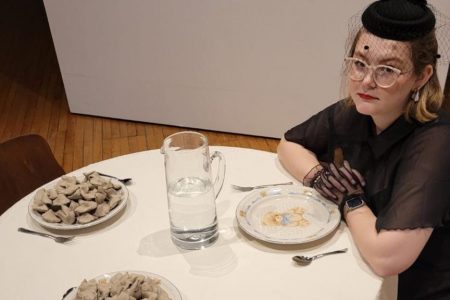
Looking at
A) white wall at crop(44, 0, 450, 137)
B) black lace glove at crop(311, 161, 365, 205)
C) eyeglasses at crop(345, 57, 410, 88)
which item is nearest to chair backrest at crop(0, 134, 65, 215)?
black lace glove at crop(311, 161, 365, 205)

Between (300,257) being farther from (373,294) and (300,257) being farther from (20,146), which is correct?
(20,146)

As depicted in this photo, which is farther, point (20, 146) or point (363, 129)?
point (20, 146)

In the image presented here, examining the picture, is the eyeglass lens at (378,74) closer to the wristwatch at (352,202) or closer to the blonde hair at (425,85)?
the blonde hair at (425,85)

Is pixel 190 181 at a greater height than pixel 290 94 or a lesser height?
greater

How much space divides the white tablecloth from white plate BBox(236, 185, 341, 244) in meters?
0.03

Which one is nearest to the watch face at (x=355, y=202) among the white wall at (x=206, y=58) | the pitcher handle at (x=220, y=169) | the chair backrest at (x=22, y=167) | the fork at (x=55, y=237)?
the pitcher handle at (x=220, y=169)

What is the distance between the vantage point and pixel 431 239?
4.60 ft

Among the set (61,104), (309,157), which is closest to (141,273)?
(309,157)

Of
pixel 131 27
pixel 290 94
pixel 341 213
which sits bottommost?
pixel 290 94

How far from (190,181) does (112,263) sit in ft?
0.88

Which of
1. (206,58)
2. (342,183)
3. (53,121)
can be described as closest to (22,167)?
(342,183)

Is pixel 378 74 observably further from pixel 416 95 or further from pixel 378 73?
pixel 416 95

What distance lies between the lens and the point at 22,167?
72.9 inches

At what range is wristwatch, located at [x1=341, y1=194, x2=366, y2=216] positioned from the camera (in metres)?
1.36
